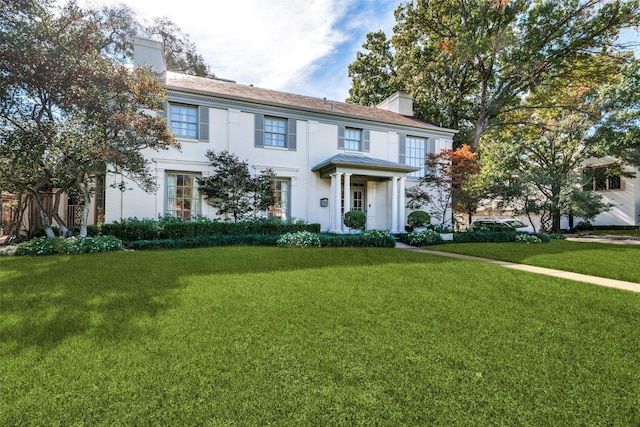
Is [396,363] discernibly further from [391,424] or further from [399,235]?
[399,235]

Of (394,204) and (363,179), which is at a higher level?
(363,179)

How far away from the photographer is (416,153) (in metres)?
15.5

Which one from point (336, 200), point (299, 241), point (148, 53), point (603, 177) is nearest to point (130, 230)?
point (299, 241)

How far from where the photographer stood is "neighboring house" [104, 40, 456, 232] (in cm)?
1120

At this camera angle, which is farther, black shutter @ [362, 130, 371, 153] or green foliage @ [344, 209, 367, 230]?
black shutter @ [362, 130, 371, 153]

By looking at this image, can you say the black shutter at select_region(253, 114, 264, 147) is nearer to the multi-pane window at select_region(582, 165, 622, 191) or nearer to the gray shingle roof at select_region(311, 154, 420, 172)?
the gray shingle roof at select_region(311, 154, 420, 172)

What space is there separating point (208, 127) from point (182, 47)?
531 inches

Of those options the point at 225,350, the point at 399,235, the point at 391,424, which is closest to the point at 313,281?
the point at 225,350

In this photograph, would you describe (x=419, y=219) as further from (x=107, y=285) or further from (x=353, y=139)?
(x=107, y=285)

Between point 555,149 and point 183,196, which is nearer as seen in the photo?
point 183,196

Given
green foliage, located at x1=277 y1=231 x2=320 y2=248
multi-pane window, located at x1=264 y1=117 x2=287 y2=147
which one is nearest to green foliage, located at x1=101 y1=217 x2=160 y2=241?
green foliage, located at x1=277 y1=231 x2=320 y2=248

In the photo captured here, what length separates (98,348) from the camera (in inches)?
97.0

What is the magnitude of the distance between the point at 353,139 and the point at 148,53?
8781 millimetres

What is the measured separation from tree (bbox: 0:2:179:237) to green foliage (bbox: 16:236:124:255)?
1.16 metres
